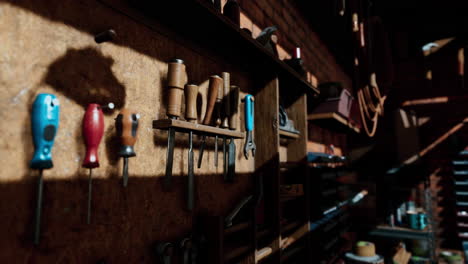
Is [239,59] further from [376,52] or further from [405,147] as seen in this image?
[405,147]

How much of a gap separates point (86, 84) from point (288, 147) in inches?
62.0

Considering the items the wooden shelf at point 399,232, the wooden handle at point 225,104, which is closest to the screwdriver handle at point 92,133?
the wooden handle at point 225,104

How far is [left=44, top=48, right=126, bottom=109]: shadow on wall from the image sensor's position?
808 mm

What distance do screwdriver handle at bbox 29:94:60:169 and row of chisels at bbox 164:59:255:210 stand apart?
408mm

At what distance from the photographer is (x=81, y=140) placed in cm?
84

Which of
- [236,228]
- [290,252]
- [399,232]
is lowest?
[399,232]

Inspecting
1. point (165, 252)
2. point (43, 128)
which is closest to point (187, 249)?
point (165, 252)

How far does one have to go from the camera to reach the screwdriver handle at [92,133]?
2.59ft

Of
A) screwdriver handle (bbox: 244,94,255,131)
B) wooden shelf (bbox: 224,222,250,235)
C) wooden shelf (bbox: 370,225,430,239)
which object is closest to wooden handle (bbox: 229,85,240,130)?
screwdriver handle (bbox: 244,94,255,131)

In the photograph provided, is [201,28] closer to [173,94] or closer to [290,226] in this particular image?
[173,94]

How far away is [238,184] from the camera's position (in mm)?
1606

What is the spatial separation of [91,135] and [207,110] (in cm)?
55

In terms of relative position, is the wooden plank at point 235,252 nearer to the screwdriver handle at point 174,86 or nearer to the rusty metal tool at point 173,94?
the rusty metal tool at point 173,94

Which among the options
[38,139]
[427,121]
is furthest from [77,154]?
[427,121]
